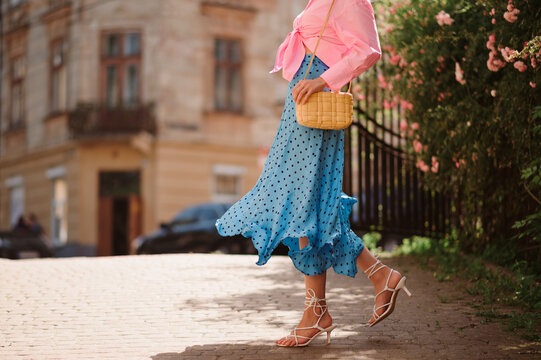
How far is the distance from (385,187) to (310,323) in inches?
207

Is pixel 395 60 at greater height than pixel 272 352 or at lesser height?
greater

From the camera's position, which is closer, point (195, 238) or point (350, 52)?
point (350, 52)

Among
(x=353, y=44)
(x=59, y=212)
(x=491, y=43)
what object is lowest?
(x=59, y=212)

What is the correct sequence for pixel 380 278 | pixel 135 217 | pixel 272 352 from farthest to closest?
pixel 135 217 → pixel 380 278 → pixel 272 352

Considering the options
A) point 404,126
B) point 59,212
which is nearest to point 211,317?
point 404,126

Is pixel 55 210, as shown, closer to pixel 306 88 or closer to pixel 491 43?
pixel 491 43

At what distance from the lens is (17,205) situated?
28.0 metres

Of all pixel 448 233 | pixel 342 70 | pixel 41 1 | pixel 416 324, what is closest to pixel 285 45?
pixel 342 70

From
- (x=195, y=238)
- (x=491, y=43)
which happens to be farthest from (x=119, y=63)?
(x=491, y=43)

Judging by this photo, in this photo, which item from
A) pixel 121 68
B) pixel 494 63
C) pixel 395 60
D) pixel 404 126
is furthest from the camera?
pixel 121 68

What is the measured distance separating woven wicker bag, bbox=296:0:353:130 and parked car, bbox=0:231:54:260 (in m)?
13.2

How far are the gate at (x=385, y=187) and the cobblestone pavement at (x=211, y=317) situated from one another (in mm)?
Answer: 1394

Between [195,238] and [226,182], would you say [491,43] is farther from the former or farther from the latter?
[226,182]

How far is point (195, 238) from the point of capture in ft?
51.3
